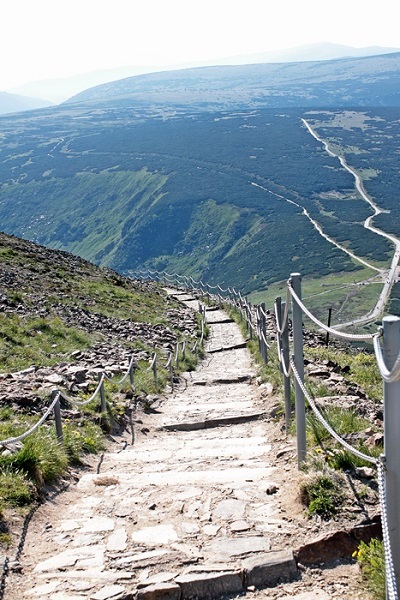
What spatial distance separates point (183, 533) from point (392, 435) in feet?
7.34

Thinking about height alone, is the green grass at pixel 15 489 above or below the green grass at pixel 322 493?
below

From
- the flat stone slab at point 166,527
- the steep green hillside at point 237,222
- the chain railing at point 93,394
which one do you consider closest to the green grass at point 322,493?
the flat stone slab at point 166,527

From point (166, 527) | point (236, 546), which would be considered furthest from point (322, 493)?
point (166, 527)

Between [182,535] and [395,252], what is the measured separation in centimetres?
10487

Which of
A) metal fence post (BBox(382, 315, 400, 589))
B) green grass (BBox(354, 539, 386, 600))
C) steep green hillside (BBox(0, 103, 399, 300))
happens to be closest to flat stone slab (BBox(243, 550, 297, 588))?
green grass (BBox(354, 539, 386, 600))

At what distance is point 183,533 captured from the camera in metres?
5.35

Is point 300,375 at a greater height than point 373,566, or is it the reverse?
point 300,375

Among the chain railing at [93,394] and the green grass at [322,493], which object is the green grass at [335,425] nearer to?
the green grass at [322,493]

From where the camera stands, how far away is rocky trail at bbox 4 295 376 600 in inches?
180

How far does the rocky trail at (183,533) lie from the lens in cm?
457

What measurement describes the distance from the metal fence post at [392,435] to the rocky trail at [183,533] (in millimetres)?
704

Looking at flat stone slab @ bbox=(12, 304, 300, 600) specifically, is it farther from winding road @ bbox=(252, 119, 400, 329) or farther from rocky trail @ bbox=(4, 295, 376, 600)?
winding road @ bbox=(252, 119, 400, 329)

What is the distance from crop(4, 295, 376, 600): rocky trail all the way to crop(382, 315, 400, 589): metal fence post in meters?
0.70

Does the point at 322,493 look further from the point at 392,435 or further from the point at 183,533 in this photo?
the point at 392,435
